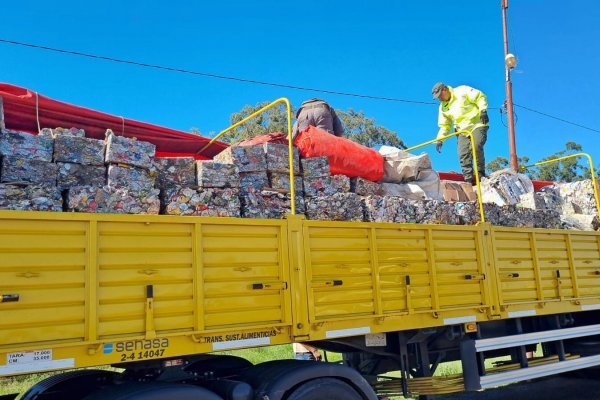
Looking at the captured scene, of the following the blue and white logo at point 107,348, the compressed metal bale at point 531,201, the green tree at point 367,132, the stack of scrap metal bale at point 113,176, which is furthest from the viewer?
the green tree at point 367,132

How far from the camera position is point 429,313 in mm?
4789

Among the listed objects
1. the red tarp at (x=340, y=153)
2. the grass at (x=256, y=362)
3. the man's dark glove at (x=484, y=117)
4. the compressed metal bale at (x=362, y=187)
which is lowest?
the grass at (x=256, y=362)

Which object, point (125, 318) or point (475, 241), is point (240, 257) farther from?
point (475, 241)

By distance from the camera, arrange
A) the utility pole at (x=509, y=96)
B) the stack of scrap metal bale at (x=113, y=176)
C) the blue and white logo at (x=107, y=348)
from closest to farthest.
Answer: the blue and white logo at (x=107, y=348)
the stack of scrap metal bale at (x=113, y=176)
the utility pole at (x=509, y=96)

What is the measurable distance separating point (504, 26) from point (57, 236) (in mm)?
15915

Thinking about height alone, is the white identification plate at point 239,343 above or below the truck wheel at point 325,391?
above

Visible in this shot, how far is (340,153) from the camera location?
20.0 ft

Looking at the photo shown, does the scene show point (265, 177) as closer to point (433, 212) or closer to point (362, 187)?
point (362, 187)

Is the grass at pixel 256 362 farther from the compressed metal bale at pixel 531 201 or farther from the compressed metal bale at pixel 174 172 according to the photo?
the compressed metal bale at pixel 174 172

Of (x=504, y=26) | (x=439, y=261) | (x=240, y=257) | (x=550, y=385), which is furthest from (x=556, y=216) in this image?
(x=504, y=26)

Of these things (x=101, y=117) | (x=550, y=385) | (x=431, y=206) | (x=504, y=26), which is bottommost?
(x=550, y=385)

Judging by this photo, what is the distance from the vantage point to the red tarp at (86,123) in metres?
5.23

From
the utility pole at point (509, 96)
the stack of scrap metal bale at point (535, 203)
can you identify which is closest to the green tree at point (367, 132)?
the utility pole at point (509, 96)

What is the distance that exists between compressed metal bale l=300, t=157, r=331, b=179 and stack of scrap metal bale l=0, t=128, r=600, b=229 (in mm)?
11
